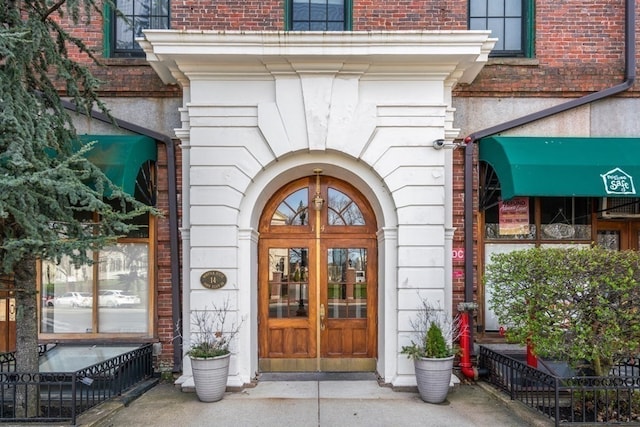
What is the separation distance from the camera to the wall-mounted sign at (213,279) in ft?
23.7

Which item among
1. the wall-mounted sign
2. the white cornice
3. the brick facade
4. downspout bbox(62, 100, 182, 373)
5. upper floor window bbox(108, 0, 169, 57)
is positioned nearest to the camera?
the white cornice

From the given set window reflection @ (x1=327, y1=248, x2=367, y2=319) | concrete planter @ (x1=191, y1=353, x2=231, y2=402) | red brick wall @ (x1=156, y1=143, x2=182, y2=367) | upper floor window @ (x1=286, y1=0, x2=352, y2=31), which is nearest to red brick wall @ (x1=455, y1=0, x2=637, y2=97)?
upper floor window @ (x1=286, y1=0, x2=352, y2=31)

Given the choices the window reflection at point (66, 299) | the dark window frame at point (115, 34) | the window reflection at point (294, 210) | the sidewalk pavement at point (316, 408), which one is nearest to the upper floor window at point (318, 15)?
the dark window frame at point (115, 34)

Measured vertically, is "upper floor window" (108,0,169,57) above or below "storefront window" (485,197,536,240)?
above

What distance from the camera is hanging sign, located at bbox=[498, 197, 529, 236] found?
8.17m

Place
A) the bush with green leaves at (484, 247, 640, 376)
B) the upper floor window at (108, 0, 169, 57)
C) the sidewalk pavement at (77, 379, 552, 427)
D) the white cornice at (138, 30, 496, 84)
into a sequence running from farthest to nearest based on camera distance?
the upper floor window at (108, 0, 169, 57), the white cornice at (138, 30, 496, 84), the sidewalk pavement at (77, 379, 552, 427), the bush with green leaves at (484, 247, 640, 376)

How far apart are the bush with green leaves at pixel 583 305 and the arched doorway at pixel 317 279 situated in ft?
9.16

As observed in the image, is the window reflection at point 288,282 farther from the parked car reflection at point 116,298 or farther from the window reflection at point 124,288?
the parked car reflection at point 116,298

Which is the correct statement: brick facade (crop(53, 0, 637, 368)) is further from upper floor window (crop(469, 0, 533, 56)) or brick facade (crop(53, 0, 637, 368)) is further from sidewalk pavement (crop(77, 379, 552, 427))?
sidewalk pavement (crop(77, 379, 552, 427))

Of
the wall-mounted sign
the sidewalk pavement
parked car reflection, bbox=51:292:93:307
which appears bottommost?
the sidewalk pavement

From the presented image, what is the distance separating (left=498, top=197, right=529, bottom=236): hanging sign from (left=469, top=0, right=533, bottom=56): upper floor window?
2.63 m

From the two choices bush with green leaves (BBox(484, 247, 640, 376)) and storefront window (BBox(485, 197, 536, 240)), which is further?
storefront window (BBox(485, 197, 536, 240))

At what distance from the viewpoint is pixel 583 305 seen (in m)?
5.59

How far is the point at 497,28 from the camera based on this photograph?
27.5ft
